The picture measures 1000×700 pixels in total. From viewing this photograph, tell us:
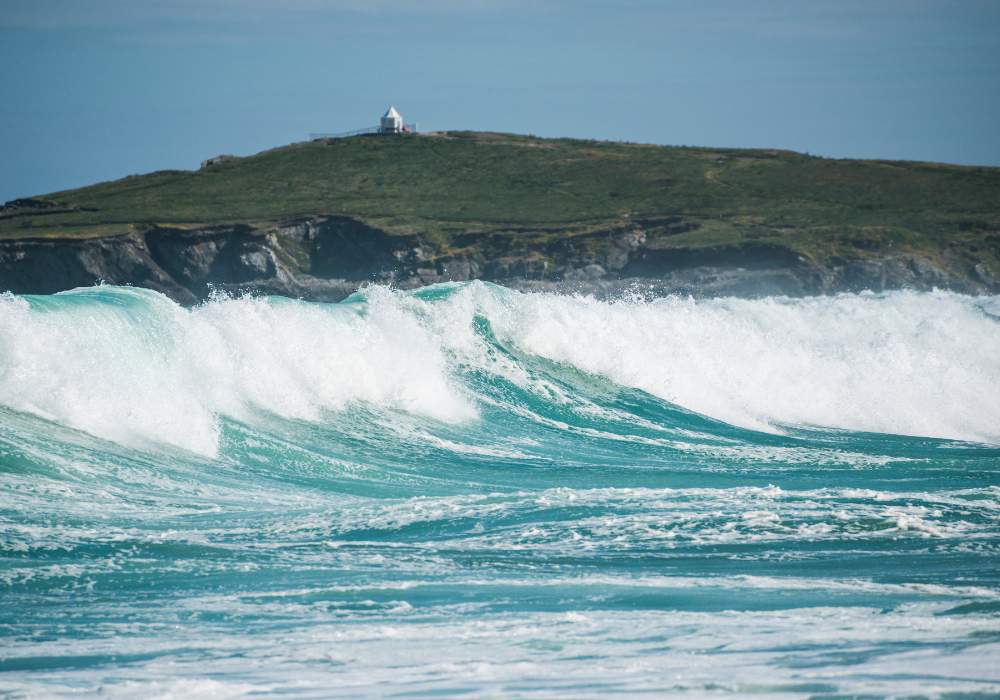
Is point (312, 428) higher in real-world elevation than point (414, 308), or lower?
lower

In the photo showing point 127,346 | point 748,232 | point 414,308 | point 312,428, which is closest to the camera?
point 127,346

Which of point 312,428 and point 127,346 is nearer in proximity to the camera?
point 127,346

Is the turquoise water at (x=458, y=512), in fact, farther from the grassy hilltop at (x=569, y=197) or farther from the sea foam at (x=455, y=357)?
the grassy hilltop at (x=569, y=197)

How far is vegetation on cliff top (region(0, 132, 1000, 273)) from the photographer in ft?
266

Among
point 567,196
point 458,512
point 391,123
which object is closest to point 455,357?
point 458,512

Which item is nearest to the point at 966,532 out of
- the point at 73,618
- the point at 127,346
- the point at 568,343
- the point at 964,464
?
the point at 964,464

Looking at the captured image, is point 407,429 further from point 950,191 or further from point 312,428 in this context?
point 950,191

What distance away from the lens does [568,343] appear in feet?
80.1

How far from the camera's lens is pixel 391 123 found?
12188 centimetres

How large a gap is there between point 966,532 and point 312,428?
9.43 meters

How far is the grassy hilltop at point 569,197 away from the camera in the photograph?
264 ft

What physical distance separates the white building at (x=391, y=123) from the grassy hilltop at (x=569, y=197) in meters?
3.95

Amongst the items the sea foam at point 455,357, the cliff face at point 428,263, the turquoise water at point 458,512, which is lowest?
the turquoise water at point 458,512

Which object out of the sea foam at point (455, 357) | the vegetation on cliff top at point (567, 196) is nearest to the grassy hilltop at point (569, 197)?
the vegetation on cliff top at point (567, 196)
